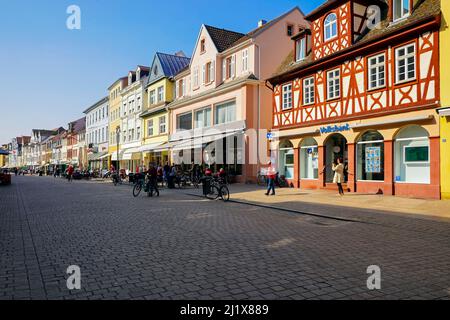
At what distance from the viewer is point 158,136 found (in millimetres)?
38750

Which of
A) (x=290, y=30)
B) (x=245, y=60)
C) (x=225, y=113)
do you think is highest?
(x=290, y=30)

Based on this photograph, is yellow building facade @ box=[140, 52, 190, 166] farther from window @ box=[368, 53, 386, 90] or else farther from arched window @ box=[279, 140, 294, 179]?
window @ box=[368, 53, 386, 90]

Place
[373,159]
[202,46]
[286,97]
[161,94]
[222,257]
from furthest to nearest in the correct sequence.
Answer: [161,94] < [202,46] < [286,97] < [373,159] < [222,257]

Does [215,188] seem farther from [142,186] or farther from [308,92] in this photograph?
[308,92]

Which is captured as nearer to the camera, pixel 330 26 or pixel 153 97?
pixel 330 26

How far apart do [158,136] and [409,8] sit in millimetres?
28137

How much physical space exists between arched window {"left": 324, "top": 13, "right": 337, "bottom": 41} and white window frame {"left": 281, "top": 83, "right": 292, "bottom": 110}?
381 centimetres

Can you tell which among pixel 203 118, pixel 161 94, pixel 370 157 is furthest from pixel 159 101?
pixel 370 157

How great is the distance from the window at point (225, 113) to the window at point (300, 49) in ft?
20.4

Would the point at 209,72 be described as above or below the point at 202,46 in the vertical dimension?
below

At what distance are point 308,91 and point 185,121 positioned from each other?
15606 mm

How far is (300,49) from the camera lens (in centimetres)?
2247

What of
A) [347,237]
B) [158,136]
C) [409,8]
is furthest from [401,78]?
[158,136]

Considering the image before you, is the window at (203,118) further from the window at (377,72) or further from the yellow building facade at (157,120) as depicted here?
the window at (377,72)
